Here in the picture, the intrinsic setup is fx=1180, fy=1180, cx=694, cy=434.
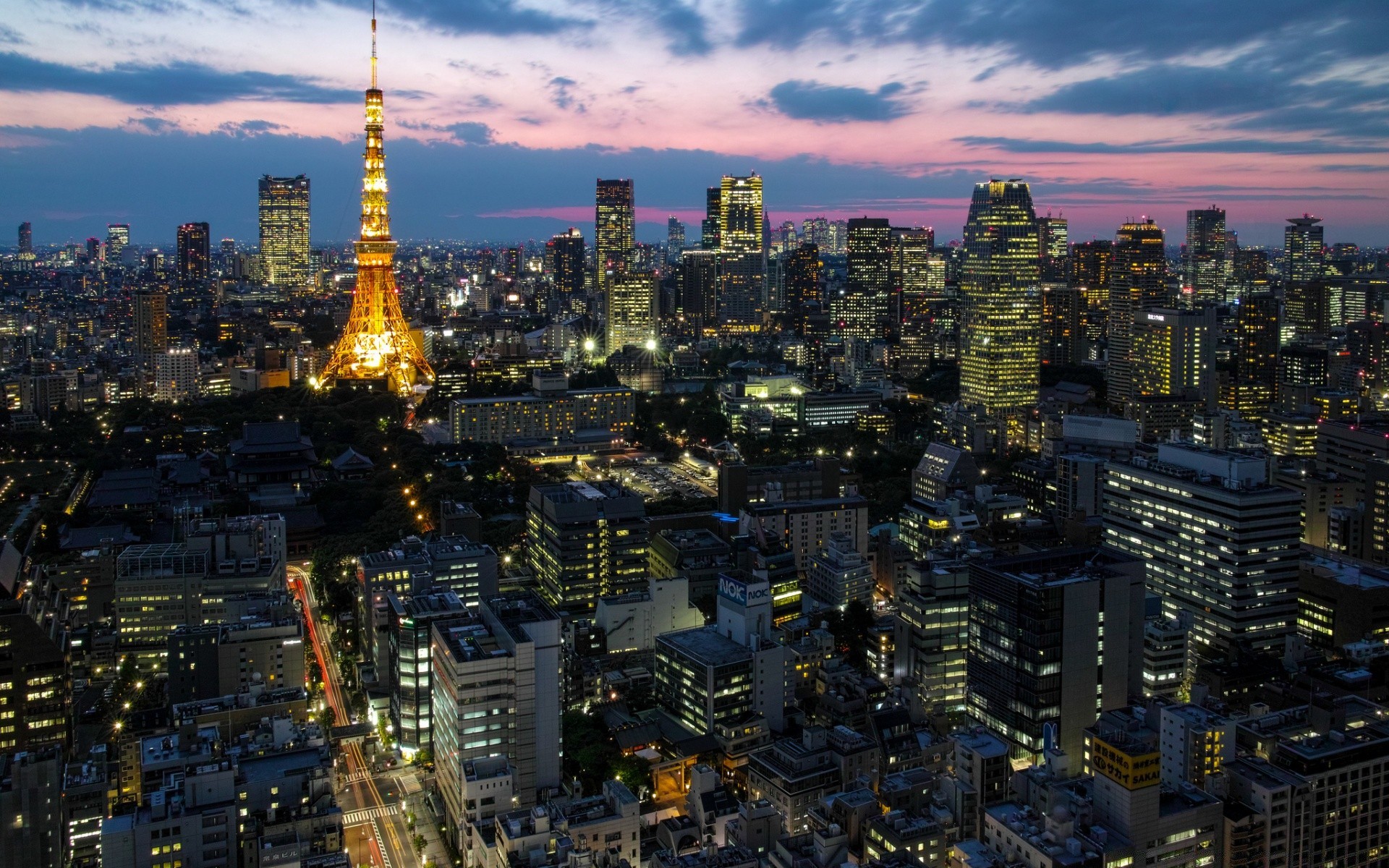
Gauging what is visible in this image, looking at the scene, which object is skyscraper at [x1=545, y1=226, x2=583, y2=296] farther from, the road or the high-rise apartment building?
the road

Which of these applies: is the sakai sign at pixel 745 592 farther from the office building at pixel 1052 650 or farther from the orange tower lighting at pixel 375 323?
the orange tower lighting at pixel 375 323

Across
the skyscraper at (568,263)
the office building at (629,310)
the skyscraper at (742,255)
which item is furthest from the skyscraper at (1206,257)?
the skyscraper at (568,263)

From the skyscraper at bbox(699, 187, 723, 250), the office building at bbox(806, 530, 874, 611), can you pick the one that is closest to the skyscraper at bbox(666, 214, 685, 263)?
the skyscraper at bbox(699, 187, 723, 250)

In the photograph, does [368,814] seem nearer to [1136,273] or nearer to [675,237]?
[1136,273]

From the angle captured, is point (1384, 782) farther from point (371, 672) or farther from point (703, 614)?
point (371, 672)

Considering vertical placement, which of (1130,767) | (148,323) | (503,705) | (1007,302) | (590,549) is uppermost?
(1007,302)

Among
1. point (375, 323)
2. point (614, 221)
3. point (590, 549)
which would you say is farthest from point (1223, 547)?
point (614, 221)
